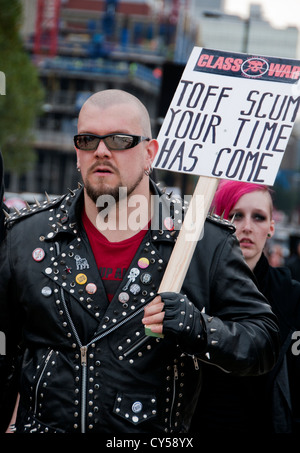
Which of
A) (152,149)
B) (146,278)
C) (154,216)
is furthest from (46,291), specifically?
(152,149)

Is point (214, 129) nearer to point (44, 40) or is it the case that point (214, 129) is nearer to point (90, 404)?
point (90, 404)

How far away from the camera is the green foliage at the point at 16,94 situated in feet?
111

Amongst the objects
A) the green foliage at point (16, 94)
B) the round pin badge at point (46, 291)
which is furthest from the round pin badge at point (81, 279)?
the green foliage at point (16, 94)

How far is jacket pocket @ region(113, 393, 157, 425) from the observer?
10.1ft

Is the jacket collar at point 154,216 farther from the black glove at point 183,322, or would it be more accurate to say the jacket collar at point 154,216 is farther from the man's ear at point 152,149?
the black glove at point 183,322

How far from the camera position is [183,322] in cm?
290

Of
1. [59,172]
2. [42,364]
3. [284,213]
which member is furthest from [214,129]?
[284,213]

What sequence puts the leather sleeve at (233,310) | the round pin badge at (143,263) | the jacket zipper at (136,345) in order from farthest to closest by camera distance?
the round pin badge at (143,263) < the jacket zipper at (136,345) < the leather sleeve at (233,310)

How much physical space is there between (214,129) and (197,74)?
289 mm

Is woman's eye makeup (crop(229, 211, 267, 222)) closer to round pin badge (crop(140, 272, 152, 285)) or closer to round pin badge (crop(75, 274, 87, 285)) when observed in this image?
round pin badge (crop(140, 272, 152, 285))

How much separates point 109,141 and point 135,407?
3.58 ft

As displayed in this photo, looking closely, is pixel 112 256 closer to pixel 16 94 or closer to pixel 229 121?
pixel 229 121

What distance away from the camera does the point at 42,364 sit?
3.19m

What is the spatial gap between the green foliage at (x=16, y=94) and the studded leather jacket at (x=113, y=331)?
3017 centimetres
